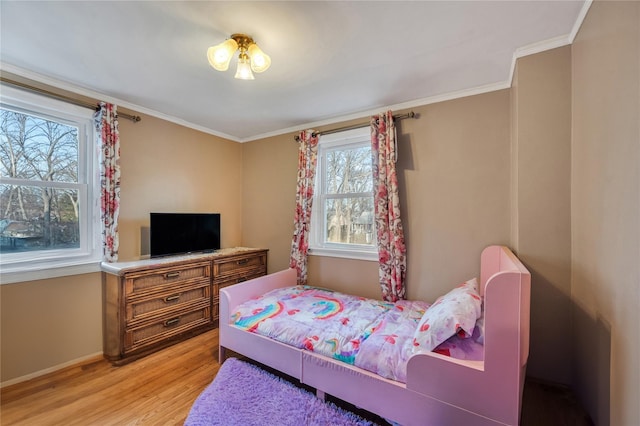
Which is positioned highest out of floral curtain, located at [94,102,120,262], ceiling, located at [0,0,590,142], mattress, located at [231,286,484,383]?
ceiling, located at [0,0,590,142]

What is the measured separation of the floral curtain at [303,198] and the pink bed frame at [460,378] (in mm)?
1287

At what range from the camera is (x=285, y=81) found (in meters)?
2.14

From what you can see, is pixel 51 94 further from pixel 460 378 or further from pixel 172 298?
pixel 460 378

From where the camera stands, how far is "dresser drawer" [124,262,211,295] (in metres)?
2.19

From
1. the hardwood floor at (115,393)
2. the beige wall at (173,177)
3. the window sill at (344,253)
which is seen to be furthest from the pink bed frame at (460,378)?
the beige wall at (173,177)

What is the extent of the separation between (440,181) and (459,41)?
113 cm

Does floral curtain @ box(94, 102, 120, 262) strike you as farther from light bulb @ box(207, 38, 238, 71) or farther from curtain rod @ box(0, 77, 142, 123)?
light bulb @ box(207, 38, 238, 71)

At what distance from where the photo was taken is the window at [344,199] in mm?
2861

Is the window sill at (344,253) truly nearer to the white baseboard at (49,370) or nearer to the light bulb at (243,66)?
the light bulb at (243,66)

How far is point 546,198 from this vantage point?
1.70m

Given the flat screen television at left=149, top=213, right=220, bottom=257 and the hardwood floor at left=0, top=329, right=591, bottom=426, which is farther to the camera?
the flat screen television at left=149, top=213, right=220, bottom=257

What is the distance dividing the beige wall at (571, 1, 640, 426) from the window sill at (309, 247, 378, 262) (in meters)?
1.54

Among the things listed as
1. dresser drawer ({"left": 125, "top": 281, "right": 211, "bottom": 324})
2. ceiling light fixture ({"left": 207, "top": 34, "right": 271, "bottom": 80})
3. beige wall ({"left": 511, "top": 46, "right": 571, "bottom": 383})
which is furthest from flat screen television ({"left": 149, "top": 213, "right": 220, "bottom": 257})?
beige wall ({"left": 511, "top": 46, "right": 571, "bottom": 383})

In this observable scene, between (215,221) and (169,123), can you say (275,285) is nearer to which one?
(215,221)
